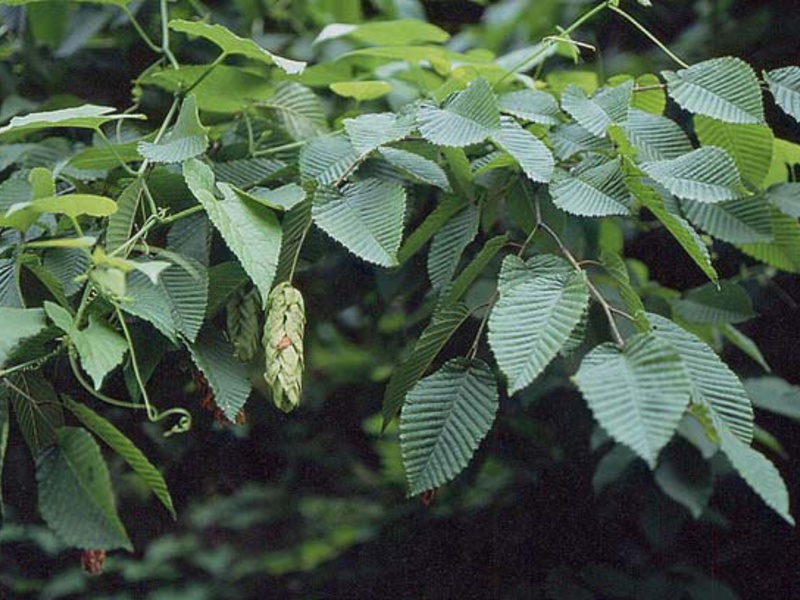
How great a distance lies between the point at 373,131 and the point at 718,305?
0.48 metres

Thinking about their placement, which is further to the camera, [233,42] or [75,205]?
[233,42]

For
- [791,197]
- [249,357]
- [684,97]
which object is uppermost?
[684,97]

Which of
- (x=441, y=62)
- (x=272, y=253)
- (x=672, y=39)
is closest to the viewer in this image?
(x=272, y=253)

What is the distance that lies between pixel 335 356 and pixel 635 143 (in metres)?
1.08

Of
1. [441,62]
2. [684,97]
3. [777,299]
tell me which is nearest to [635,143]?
[684,97]

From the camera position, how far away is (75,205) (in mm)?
702

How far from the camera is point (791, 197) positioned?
3.09 feet

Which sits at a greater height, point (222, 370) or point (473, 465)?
point (222, 370)

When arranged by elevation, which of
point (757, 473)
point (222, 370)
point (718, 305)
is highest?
point (757, 473)

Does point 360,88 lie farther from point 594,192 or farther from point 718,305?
point 718,305

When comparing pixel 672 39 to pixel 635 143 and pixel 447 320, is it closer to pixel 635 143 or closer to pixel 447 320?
pixel 635 143

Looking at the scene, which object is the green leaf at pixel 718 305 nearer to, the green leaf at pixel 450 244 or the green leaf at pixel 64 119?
the green leaf at pixel 450 244

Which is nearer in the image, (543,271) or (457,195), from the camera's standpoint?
(543,271)

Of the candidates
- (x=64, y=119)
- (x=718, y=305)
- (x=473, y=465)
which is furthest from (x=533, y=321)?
(x=473, y=465)
